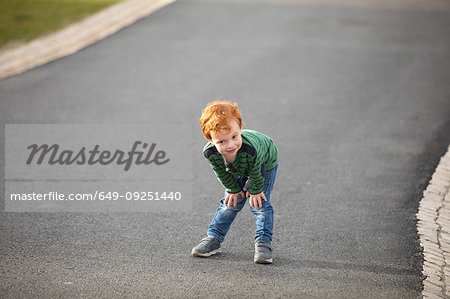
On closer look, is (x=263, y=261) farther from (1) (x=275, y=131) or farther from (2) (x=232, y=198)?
(1) (x=275, y=131)

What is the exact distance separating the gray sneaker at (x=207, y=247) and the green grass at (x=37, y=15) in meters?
8.38

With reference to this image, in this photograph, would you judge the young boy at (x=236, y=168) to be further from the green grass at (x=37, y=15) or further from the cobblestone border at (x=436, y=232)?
the green grass at (x=37, y=15)

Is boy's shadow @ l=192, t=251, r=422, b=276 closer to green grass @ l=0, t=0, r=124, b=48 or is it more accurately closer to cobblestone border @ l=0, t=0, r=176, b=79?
cobblestone border @ l=0, t=0, r=176, b=79

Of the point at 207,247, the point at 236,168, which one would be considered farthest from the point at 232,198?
the point at 207,247

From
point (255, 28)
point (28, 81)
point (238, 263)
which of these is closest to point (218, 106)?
Result: point (238, 263)

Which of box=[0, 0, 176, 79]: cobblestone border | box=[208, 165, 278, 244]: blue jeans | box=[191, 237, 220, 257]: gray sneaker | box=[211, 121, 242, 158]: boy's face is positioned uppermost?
box=[0, 0, 176, 79]: cobblestone border

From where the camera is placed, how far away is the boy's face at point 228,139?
446cm

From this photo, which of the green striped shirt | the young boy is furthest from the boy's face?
the green striped shirt

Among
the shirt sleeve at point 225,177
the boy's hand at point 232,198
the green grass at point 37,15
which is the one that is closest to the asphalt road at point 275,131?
the boy's hand at point 232,198

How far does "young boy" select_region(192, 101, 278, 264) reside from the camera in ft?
14.7

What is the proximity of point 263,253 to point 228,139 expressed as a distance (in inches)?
44.9

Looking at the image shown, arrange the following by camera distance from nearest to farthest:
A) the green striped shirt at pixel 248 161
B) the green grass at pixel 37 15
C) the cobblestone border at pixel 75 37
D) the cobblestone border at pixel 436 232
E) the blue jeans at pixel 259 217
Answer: the green striped shirt at pixel 248 161 < the cobblestone border at pixel 436 232 < the blue jeans at pixel 259 217 < the cobblestone border at pixel 75 37 < the green grass at pixel 37 15

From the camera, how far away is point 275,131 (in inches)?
331

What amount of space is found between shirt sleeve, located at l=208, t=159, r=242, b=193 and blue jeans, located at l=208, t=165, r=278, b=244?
0.40ft
